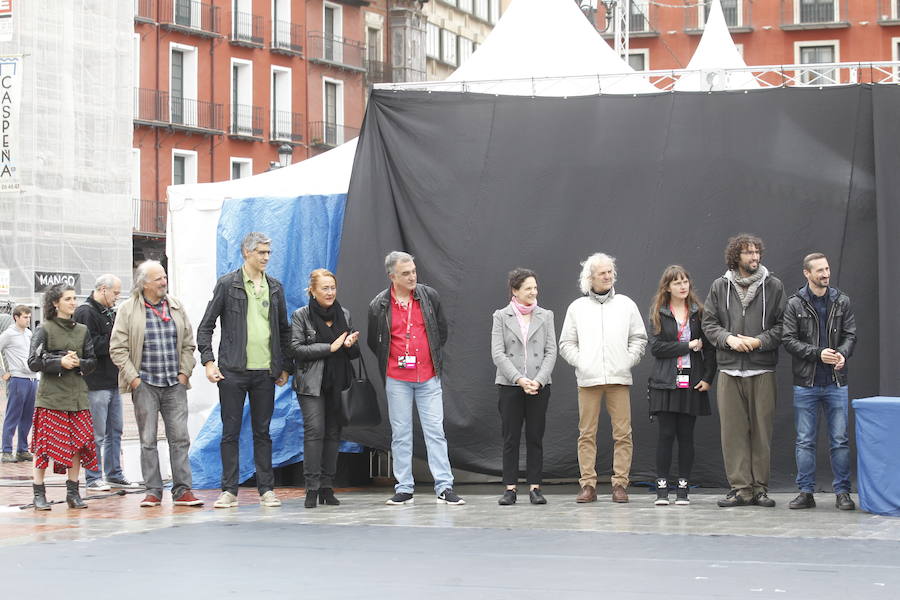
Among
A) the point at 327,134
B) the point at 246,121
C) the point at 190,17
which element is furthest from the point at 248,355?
the point at 327,134

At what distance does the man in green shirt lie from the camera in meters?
10.8

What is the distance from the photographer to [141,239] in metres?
42.2

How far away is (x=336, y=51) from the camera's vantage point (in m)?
50.7

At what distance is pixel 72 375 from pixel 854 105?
19.7 ft

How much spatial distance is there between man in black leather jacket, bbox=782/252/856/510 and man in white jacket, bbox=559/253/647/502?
3.88ft

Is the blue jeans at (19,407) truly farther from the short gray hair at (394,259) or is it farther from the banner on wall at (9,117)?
the banner on wall at (9,117)

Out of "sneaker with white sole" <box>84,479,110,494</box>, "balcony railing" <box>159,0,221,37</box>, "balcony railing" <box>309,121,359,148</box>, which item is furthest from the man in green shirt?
"balcony railing" <box>309,121,359,148</box>

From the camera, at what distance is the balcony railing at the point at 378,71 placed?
172 feet

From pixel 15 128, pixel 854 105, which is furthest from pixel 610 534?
pixel 15 128

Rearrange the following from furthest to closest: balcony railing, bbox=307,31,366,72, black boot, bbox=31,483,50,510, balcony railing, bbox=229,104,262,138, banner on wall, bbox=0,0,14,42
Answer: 1. balcony railing, bbox=307,31,366,72
2. balcony railing, bbox=229,104,262,138
3. banner on wall, bbox=0,0,14,42
4. black boot, bbox=31,483,50,510

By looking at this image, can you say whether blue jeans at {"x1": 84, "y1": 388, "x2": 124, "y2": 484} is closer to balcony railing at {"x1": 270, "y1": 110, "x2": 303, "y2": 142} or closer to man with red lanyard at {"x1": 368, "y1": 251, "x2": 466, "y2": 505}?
man with red lanyard at {"x1": 368, "y1": 251, "x2": 466, "y2": 505}

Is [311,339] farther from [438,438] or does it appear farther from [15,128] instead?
[15,128]

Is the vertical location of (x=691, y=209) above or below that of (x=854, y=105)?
below

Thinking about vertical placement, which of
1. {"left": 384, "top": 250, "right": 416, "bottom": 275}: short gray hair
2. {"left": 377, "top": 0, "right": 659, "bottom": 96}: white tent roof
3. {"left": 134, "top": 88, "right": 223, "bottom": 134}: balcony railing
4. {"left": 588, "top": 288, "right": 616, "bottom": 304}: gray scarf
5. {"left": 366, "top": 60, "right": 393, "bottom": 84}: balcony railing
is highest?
{"left": 366, "top": 60, "right": 393, "bottom": 84}: balcony railing
